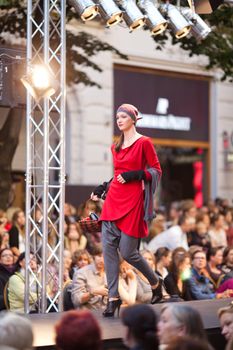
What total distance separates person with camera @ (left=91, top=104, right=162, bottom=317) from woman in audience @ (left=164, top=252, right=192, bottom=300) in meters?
2.56

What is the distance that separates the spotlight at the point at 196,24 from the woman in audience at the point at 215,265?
3.13 metres

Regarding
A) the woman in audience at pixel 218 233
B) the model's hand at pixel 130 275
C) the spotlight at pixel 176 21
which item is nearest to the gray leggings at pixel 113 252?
the model's hand at pixel 130 275

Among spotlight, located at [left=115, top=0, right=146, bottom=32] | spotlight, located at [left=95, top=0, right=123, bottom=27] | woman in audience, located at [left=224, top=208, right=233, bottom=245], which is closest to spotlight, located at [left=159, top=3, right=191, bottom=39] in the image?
spotlight, located at [left=115, top=0, right=146, bottom=32]

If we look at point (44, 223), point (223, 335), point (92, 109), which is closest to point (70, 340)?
point (223, 335)

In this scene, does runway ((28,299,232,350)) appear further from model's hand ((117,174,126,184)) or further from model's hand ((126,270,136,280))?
model's hand ((126,270,136,280))

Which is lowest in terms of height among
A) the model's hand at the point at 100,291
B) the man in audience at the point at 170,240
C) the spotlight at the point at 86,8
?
the model's hand at the point at 100,291

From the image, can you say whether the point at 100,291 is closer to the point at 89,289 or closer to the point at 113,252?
the point at 89,289

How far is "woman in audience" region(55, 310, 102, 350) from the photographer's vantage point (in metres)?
5.20

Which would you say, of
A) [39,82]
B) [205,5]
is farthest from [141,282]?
[205,5]

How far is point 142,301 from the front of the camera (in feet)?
32.7

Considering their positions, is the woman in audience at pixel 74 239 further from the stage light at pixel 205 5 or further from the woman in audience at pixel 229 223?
the stage light at pixel 205 5

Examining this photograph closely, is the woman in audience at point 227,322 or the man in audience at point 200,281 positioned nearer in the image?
the woman in audience at point 227,322

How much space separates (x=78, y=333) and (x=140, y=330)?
66 centimetres

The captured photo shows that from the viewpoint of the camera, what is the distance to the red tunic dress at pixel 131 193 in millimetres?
8125
